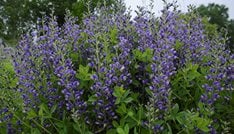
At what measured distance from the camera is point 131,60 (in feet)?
11.1

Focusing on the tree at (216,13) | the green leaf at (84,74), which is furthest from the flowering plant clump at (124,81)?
the tree at (216,13)

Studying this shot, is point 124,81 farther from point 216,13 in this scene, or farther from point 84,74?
point 216,13

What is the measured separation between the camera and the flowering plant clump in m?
3.08

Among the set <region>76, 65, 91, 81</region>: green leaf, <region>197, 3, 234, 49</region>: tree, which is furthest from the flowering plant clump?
<region>197, 3, 234, 49</region>: tree

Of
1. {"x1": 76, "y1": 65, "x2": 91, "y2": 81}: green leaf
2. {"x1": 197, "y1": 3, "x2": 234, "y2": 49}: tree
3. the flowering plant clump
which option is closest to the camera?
the flowering plant clump

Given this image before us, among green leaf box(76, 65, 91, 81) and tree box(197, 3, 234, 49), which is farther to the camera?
tree box(197, 3, 234, 49)

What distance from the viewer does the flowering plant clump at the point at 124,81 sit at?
3.08 meters

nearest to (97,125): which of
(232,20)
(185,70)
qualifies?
(185,70)

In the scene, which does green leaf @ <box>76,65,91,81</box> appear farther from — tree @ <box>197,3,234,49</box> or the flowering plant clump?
tree @ <box>197,3,234,49</box>

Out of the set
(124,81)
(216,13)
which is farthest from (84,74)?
(216,13)

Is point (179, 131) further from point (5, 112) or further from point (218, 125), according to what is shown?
point (5, 112)

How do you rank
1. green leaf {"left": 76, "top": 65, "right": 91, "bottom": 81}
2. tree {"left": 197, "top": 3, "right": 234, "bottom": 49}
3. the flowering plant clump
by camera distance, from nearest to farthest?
the flowering plant clump, green leaf {"left": 76, "top": 65, "right": 91, "bottom": 81}, tree {"left": 197, "top": 3, "right": 234, "bottom": 49}

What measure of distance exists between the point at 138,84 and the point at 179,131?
0.47 m

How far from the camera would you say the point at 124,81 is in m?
3.26
